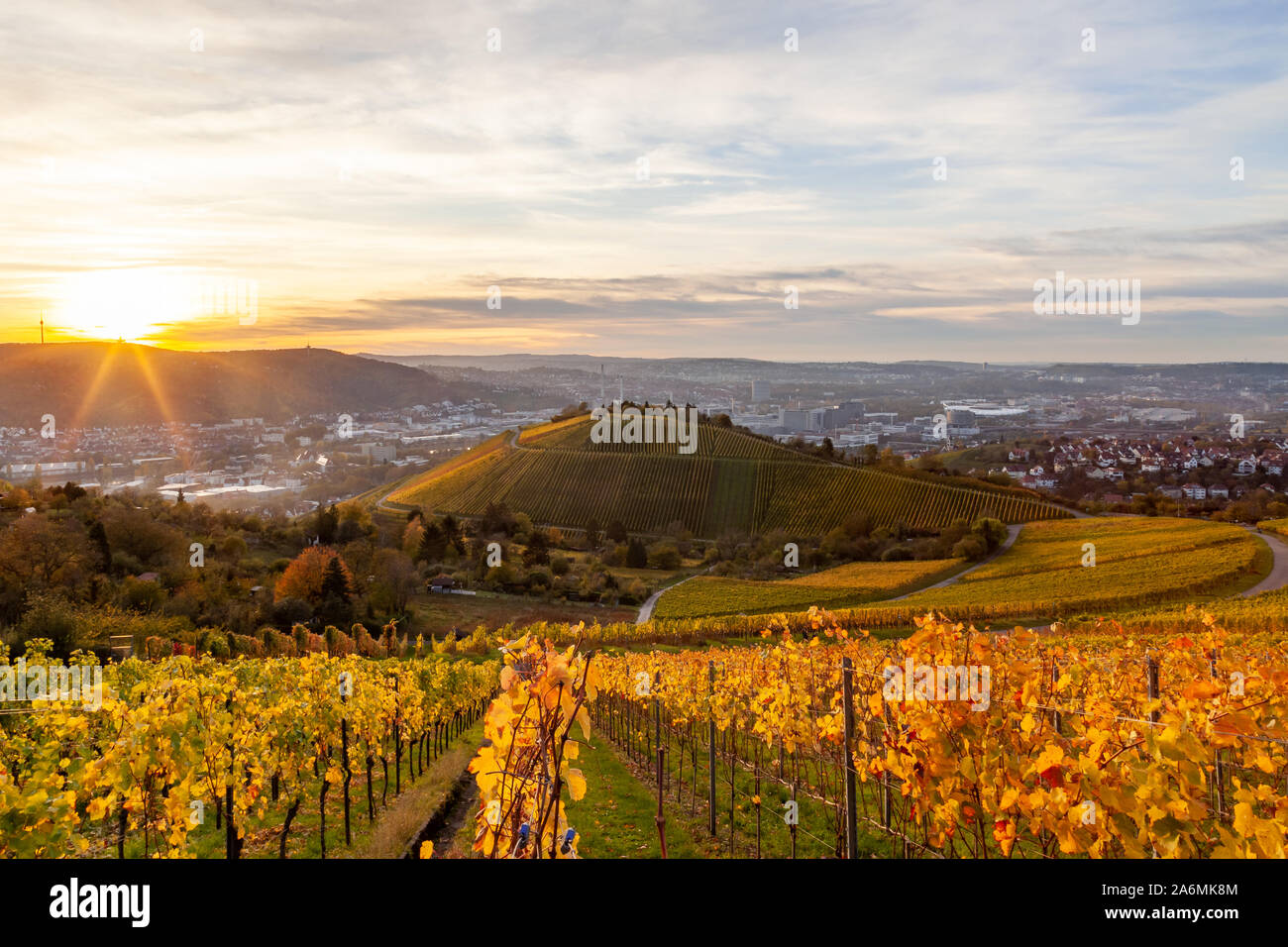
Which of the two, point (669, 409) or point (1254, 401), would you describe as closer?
point (669, 409)

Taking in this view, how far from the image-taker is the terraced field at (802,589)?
43781 mm

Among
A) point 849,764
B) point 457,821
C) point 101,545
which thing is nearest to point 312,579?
point 101,545

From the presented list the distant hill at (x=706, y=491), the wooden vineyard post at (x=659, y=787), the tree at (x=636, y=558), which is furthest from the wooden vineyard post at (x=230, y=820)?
the distant hill at (x=706, y=491)

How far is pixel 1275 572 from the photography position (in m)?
43.5

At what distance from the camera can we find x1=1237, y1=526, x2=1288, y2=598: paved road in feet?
128

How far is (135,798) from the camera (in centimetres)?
613

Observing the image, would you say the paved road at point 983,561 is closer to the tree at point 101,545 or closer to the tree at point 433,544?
the tree at point 433,544

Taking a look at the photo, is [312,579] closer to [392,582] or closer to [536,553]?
[392,582]

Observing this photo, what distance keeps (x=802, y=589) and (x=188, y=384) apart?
106425 mm

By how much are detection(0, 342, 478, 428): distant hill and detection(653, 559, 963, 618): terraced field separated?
86242mm

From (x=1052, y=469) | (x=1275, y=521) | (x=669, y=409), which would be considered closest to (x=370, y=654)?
(x=1275, y=521)

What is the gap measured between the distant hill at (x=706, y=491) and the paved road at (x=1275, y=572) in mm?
21357
